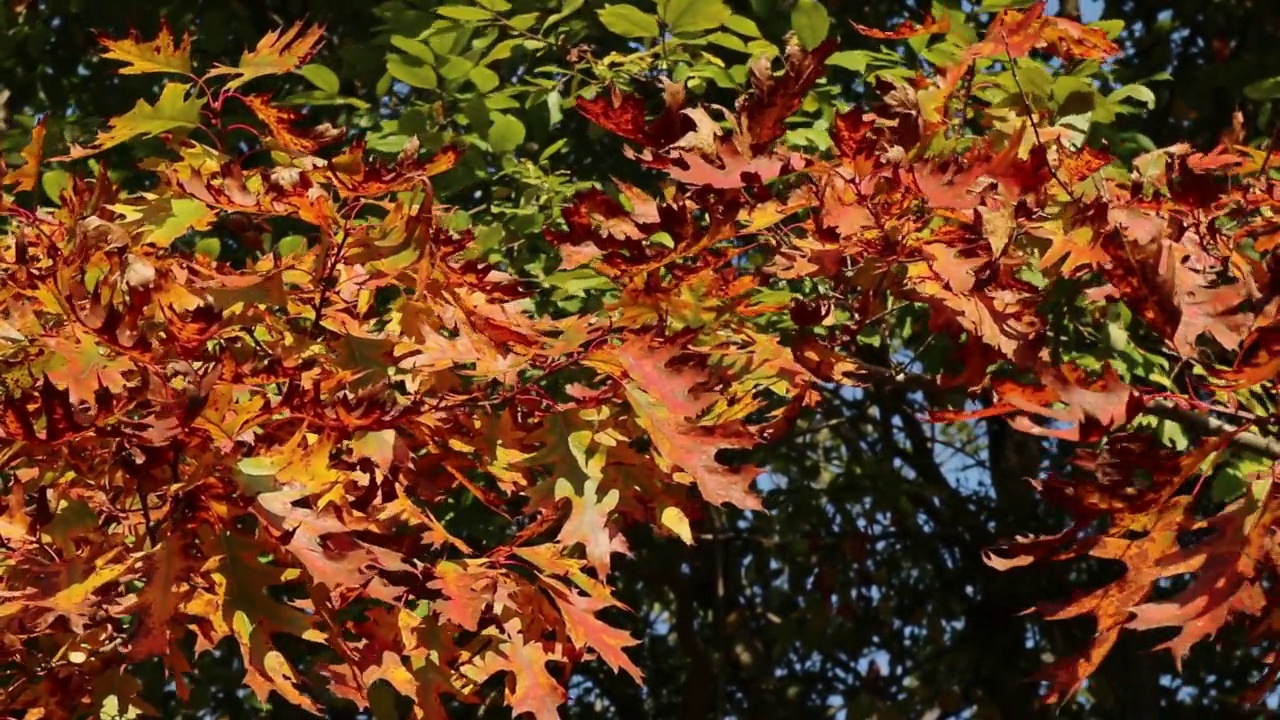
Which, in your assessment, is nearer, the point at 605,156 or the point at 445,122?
the point at 445,122

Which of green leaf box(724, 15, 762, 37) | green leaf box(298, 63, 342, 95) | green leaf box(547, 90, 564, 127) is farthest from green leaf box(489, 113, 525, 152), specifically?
green leaf box(724, 15, 762, 37)

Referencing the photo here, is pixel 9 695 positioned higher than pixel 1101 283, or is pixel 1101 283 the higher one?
pixel 1101 283

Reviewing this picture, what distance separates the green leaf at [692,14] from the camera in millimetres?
2521

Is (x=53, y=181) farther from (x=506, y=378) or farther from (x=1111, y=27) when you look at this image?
(x=1111, y=27)

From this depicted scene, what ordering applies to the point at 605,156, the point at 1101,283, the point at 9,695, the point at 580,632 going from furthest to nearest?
the point at 605,156
the point at 1101,283
the point at 9,695
the point at 580,632

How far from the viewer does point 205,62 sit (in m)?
3.76

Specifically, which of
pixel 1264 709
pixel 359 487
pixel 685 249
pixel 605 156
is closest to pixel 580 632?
pixel 359 487

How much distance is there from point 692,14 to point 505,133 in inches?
18.5

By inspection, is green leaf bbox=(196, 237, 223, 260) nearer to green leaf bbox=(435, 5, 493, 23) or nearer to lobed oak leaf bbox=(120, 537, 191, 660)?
green leaf bbox=(435, 5, 493, 23)

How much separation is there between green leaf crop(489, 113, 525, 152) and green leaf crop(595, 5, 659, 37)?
0.36m

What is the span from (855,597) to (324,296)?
10.4ft

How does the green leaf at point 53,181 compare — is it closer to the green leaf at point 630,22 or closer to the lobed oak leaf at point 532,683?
the green leaf at point 630,22

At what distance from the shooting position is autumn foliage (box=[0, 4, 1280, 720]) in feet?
5.08

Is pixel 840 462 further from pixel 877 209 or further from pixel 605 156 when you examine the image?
pixel 877 209
